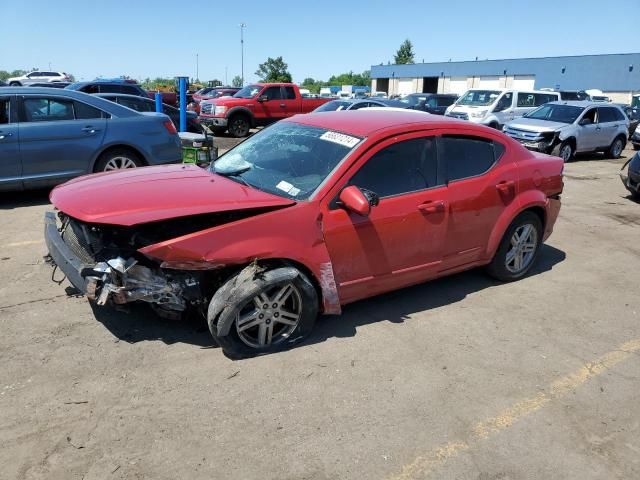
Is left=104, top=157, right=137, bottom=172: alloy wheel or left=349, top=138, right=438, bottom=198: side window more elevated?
left=349, top=138, right=438, bottom=198: side window

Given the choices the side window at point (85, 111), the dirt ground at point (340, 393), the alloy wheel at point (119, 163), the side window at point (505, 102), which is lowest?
the dirt ground at point (340, 393)

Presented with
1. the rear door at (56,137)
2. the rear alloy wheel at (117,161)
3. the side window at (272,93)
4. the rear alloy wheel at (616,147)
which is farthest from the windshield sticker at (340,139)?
the rear alloy wheel at (616,147)

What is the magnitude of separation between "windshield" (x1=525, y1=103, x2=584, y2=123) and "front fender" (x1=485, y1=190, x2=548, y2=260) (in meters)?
10.8

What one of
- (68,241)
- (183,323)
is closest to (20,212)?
(68,241)

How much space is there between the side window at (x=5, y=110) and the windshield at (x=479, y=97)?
1508 cm

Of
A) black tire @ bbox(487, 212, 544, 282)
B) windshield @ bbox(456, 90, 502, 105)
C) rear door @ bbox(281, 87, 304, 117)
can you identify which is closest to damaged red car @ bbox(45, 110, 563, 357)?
black tire @ bbox(487, 212, 544, 282)

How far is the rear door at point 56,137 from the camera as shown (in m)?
6.95

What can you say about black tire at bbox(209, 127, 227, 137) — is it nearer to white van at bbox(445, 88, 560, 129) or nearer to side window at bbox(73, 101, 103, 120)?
white van at bbox(445, 88, 560, 129)

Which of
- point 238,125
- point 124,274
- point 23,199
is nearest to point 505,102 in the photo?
point 238,125

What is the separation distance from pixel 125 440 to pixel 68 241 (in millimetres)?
1735

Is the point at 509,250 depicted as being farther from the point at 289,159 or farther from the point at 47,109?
the point at 47,109

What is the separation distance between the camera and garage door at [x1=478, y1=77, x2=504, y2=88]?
57.1 metres

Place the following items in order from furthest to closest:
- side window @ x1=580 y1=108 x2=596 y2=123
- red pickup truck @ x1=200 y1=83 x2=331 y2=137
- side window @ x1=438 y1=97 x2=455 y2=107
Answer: side window @ x1=438 y1=97 x2=455 y2=107 < red pickup truck @ x1=200 y1=83 x2=331 y2=137 < side window @ x1=580 y1=108 x2=596 y2=123

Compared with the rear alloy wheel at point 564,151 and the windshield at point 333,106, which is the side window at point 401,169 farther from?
the windshield at point 333,106
